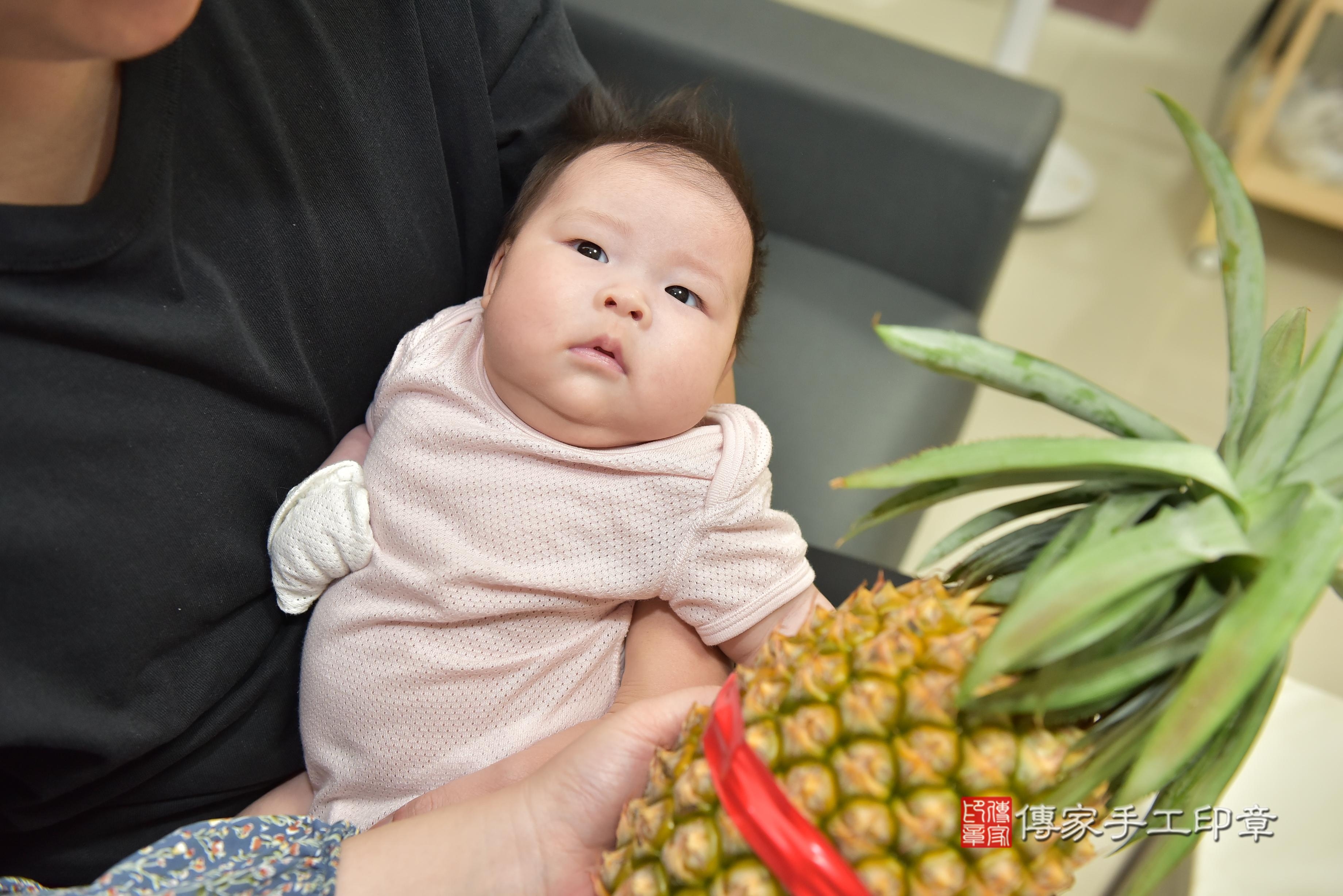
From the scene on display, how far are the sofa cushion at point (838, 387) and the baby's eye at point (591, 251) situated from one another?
394 mm

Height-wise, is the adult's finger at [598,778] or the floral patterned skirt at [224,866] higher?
the adult's finger at [598,778]

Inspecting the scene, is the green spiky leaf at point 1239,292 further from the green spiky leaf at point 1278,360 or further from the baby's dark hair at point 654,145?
the baby's dark hair at point 654,145

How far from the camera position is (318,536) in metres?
0.85

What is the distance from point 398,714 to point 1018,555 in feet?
1.83

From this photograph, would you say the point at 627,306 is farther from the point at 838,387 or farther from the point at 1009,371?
the point at 838,387

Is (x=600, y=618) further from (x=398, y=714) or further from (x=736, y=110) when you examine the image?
(x=736, y=110)

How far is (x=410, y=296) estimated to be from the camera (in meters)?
1.00

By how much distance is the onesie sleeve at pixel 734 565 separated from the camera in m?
0.89

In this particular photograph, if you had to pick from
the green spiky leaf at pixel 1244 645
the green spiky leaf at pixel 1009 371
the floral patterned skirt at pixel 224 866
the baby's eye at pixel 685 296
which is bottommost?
the floral patterned skirt at pixel 224 866

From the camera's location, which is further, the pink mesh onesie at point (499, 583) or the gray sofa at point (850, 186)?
the gray sofa at point (850, 186)

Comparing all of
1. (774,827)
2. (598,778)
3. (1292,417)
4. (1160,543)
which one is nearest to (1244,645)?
(1160,543)

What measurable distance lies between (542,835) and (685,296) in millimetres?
523

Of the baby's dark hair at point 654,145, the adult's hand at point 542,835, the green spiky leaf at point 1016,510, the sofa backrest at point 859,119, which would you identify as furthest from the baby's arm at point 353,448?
the sofa backrest at point 859,119

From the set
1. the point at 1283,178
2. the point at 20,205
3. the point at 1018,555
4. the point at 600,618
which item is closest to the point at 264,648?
the point at 600,618
